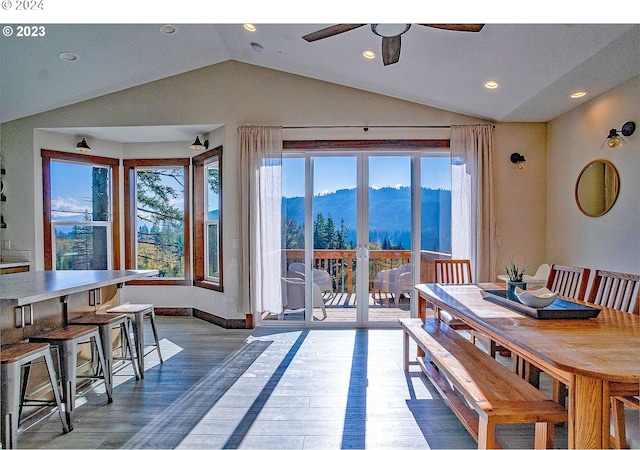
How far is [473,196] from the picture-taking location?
13.4 ft

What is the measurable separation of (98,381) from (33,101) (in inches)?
139

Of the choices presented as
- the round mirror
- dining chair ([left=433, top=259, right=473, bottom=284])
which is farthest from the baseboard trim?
the round mirror

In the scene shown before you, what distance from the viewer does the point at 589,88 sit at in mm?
3158

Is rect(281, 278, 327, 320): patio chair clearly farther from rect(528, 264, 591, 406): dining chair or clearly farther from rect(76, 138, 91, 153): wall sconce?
rect(76, 138, 91, 153): wall sconce

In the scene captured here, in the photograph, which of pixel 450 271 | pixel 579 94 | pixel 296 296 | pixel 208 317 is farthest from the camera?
pixel 208 317

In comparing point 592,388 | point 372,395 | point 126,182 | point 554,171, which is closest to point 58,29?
point 126,182

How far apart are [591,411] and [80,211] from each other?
19.0 ft

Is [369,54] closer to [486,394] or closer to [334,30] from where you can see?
[334,30]

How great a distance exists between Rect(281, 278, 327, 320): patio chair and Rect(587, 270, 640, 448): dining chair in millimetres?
2805

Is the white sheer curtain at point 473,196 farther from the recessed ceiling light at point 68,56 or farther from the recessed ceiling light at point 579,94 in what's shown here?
the recessed ceiling light at point 68,56

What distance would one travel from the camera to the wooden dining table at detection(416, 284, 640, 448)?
1.33 meters

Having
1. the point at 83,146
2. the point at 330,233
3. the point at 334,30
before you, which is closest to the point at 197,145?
the point at 83,146

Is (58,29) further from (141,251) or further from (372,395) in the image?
(372,395)

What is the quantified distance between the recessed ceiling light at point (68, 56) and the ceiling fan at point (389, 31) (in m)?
2.61
